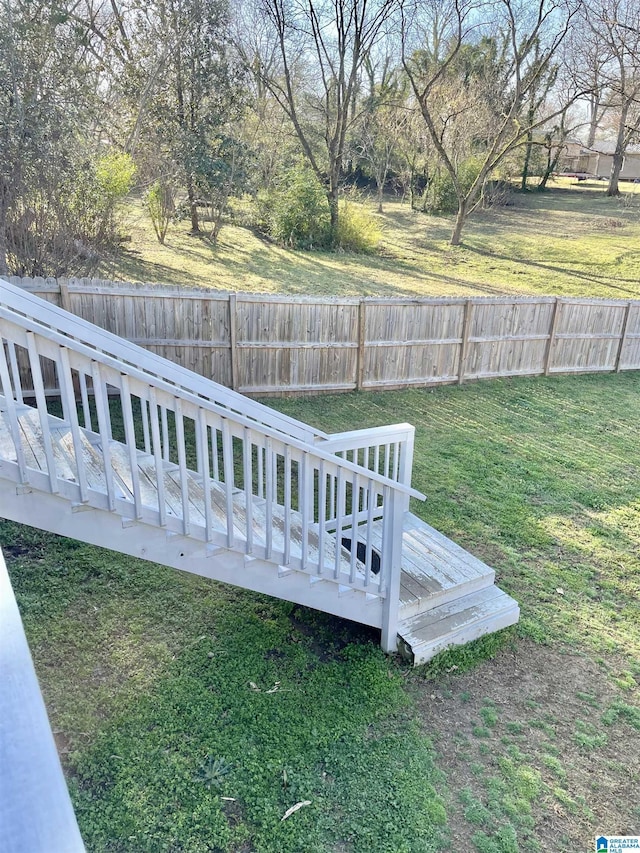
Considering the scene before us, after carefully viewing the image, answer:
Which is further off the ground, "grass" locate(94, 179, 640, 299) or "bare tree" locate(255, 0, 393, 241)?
"bare tree" locate(255, 0, 393, 241)

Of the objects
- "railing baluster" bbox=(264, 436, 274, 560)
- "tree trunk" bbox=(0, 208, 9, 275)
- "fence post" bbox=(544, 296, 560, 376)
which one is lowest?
"fence post" bbox=(544, 296, 560, 376)

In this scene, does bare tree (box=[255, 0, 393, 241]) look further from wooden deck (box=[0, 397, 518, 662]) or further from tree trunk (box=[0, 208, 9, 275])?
wooden deck (box=[0, 397, 518, 662])

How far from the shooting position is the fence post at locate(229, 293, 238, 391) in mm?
7113

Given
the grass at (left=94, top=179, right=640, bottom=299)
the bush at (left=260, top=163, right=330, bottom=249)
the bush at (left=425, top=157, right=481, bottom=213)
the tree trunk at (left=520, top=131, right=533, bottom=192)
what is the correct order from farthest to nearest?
the tree trunk at (left=520, top=131, right=533, bottom=192)
the bush at (left=425, top=157, right=481, bottom=213)
the bush at (left=260, top=163, right=330, bottom=249)
the grass at (left=94, top=179, right=640, bottom=299)

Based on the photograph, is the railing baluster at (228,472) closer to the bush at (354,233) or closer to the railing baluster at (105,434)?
the railing baluster at (105,434)

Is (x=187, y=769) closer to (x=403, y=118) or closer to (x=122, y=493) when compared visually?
(x=122, y=493)

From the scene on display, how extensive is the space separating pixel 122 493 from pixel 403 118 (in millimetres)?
25024

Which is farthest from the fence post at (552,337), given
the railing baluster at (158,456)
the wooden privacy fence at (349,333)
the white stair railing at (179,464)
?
the railing baluster at (158,456)

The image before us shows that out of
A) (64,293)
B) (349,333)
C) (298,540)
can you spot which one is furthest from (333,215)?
(298,540)

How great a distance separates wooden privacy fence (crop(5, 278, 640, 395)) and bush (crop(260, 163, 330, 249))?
1085cm

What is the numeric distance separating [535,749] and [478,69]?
27.9 metres

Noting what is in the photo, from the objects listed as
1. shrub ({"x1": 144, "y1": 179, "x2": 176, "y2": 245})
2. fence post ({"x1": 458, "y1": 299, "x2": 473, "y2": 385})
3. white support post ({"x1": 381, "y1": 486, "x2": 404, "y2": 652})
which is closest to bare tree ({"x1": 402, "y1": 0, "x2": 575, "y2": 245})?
shrub ({"x1": 144, "y1": 179, "x2": 176, "y2": 245})

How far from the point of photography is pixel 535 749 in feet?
9.48

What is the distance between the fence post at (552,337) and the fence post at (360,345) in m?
3.33
